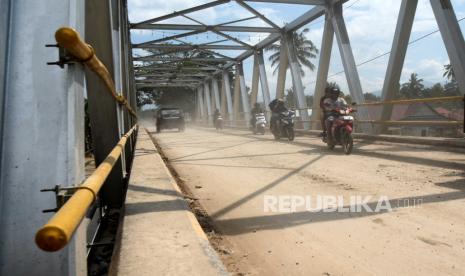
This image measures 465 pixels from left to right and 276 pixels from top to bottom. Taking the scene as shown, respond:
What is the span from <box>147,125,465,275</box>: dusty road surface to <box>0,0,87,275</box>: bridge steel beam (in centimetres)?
139

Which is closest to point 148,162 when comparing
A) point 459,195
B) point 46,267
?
point 459,195

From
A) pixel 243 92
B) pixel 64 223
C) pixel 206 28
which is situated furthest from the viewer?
pixel 243 92

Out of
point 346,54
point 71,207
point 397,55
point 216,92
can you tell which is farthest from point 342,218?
point 216,92

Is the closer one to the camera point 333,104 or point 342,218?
point 342,218

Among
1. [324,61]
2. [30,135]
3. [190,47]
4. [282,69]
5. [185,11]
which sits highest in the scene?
[185,11]

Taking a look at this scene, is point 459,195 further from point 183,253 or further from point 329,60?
point 329,60

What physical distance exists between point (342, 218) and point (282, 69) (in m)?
16.4

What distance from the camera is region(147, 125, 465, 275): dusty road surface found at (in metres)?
2.89

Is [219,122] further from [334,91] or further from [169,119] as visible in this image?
[334,91]

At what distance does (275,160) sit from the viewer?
8.53 meters

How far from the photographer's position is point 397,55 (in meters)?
11.1

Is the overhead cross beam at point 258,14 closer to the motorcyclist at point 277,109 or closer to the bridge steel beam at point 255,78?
the motorcyclist at point 277,109

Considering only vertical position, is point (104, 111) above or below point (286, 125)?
above

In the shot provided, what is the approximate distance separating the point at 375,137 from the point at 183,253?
1002 centimetres
